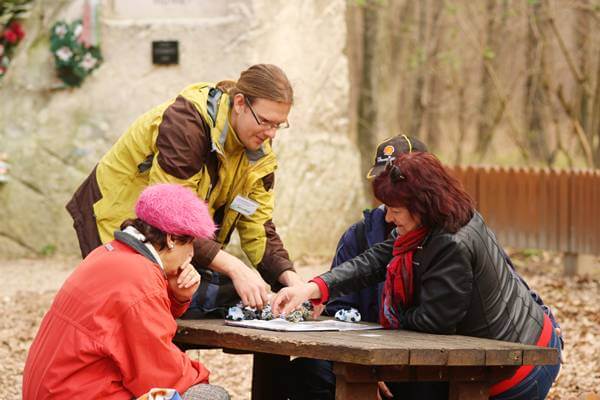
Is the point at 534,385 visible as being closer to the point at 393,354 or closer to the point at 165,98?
the point at 393,354

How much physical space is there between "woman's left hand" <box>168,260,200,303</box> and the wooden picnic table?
0.55 ft

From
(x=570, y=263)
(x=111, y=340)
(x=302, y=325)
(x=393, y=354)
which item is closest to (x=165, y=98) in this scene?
(x=570, y=263)

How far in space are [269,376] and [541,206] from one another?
5.84 meters

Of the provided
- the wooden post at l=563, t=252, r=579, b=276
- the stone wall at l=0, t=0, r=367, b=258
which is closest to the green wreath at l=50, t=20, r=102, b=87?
the stone wall at l=0, t=0, r=367, b=258

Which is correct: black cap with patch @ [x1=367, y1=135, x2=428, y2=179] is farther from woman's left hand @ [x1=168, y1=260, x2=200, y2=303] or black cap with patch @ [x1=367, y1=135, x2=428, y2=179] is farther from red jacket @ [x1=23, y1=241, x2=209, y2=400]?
red jacket @ [x1=23, y1=241, x2=209, y2=400]

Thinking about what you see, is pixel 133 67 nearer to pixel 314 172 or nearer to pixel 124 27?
pixel 124 27

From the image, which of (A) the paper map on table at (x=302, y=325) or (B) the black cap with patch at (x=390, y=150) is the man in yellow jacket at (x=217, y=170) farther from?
(B) the black cap with patch at (x=390, y=150)

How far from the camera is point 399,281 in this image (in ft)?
13.7

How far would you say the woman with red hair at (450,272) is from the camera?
3.97m

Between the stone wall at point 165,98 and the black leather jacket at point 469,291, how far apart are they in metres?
5.96

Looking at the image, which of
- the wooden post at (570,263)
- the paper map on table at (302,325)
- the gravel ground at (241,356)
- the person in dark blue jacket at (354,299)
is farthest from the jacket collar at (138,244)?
the wooden post at (570,263)

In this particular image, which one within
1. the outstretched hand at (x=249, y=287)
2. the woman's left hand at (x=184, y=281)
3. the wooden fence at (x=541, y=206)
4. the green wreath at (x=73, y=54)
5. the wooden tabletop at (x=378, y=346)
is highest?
the green wreath at (x=73, y=54)

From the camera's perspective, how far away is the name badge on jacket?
4.76 m

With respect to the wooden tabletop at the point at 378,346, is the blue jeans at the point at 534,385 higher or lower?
lower
